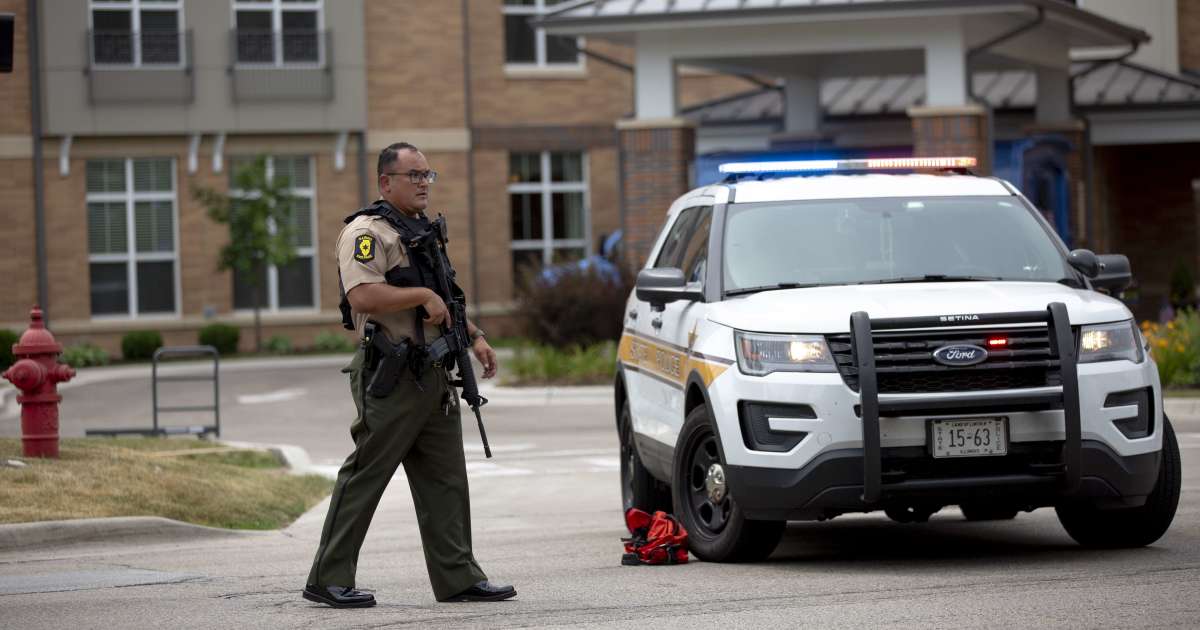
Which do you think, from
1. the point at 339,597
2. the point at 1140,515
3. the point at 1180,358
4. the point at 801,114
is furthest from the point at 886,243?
the point at 801,114

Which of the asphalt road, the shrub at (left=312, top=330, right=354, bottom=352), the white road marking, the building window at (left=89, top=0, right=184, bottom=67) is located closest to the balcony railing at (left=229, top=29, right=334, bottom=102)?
the building window at (left=89, top=0, right=184, bottom=67)

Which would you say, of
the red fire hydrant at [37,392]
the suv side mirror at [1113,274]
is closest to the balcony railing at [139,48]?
the red fire hydrant at [37,392]

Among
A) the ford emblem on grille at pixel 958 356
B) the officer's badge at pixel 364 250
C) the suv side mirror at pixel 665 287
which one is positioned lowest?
the ford emblem on grille at pixel 958 356

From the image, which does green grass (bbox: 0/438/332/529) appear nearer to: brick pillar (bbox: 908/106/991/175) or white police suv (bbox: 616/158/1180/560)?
white police suv (bbox: 616/158/1180/560)

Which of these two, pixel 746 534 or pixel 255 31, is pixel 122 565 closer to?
pixel 746 534

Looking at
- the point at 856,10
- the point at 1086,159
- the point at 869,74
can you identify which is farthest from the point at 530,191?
the point at 856,10

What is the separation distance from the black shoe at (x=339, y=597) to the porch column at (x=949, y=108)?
16.6 metres

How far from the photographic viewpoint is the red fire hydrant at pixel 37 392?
12.2 metres

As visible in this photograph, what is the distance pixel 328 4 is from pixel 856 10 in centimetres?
1357

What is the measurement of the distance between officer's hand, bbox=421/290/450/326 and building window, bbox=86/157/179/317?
2677 cm

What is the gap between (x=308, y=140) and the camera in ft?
111

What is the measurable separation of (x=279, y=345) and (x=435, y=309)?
2588cm

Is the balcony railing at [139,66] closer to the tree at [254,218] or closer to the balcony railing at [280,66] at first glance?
the balcony railing at [280,66]

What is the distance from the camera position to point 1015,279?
907 cm
